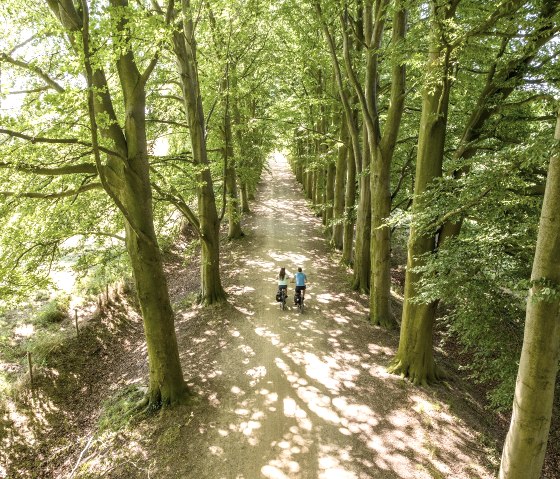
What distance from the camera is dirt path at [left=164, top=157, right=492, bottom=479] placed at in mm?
6723

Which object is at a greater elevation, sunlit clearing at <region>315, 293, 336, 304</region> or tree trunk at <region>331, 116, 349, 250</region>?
tree trunk at <region>331, 116, 349, 250</region>

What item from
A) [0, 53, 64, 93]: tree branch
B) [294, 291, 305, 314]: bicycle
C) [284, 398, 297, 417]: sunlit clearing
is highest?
[0, 53, 64, 93]: tree branch

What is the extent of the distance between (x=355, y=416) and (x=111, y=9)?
873 cm

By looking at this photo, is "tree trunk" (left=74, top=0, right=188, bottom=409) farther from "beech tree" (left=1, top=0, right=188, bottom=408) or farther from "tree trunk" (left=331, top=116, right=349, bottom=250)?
"tree trunk" (left=331, top=116, right=349, bottom=250)

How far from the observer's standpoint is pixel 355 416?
7891 mm

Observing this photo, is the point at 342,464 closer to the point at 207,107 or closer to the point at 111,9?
the point at 111,9

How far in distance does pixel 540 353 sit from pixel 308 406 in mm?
4926

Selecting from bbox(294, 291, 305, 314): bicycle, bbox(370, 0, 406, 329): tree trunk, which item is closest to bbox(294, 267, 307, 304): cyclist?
bbox(294, 291, 305, 314): bicycle

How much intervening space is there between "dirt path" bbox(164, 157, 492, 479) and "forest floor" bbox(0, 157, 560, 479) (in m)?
0.03

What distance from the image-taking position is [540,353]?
4.79 m

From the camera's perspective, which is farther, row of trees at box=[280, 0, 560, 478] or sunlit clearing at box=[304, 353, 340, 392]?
sunlit clearing at box=[304, 353, 340, 392]

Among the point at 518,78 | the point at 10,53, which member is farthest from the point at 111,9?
the point at 518,78

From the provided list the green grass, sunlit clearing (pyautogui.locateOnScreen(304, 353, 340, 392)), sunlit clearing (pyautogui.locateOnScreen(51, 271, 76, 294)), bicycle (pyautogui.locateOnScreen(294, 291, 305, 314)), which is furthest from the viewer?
sunlit clearing (pyautogui.locateOnScreen(51, 271, 76, 294))

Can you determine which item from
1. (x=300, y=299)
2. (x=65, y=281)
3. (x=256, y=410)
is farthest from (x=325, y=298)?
(x=65, y=281)
